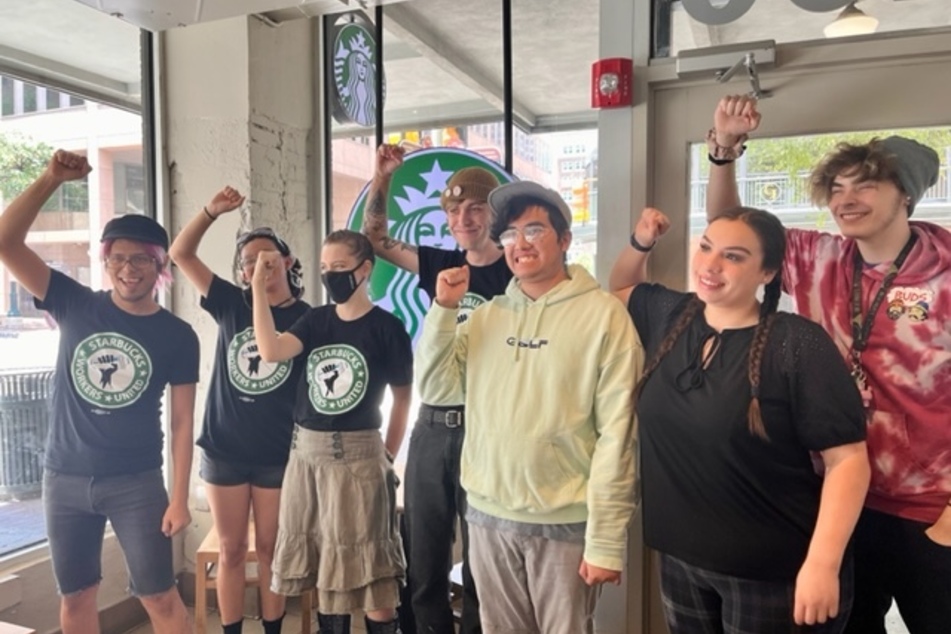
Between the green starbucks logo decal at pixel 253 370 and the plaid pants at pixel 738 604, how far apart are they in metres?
1.26

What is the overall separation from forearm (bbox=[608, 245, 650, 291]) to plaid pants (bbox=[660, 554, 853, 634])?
0.75m

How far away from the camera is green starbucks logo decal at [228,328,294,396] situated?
217 centimetres

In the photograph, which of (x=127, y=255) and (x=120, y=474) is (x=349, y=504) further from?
(x=127, y=255)

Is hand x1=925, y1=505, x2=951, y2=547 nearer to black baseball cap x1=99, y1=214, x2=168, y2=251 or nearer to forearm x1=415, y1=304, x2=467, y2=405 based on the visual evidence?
forearm x1=415, y1=304, x2=467, y2=405

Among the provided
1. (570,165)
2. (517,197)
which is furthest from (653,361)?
(570,165)

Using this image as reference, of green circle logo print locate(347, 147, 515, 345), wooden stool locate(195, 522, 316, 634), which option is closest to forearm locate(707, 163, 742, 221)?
green circle logo print locate(347, 147, 515, 345)

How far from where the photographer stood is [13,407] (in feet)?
8.61

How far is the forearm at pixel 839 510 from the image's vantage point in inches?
52.8

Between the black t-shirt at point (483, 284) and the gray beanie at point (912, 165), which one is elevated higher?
the gray beanie at point (912, 165)

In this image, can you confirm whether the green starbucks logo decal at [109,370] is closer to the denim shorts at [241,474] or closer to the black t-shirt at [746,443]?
the denim shorts at [241,474]

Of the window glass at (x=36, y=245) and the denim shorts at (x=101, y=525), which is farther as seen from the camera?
the window glass at (x=36, y=245)

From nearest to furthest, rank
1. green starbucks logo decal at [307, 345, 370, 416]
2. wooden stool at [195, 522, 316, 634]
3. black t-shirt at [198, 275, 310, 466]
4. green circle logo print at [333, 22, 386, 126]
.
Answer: green starbucks logo decal at [307, 345, 370, 416]
black t-shirt at [198, 275, 310, 466]
wooden stool at [195, 522, 316, 634]
green circle logo print at [333, 22, 386, 126]

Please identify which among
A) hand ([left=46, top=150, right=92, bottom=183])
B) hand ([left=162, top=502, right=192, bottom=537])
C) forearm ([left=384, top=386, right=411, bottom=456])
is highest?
hand ([left=46, top=150, right=92, bottom=183])

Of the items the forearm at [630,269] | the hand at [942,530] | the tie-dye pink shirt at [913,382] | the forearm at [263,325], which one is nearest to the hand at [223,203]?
the forearm at [263,325]
